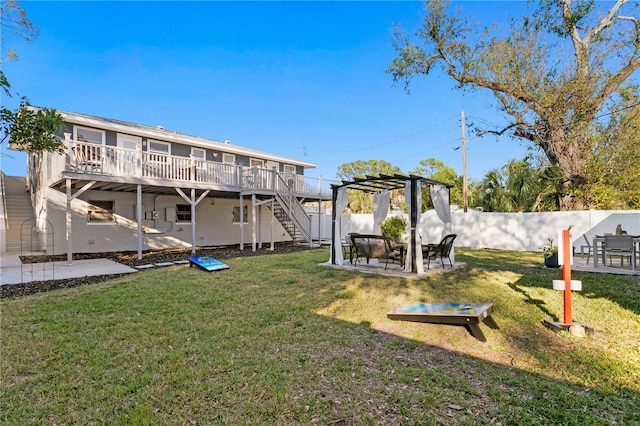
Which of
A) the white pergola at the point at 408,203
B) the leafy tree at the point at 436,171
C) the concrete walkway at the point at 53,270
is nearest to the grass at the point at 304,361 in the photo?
the concrete walkway at the point at 53,270

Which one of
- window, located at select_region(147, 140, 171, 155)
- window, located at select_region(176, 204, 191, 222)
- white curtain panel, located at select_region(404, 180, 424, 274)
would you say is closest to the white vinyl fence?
white curtain panel, located at select_region(404, 180, 424, 274)

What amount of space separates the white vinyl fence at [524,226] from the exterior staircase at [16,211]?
46.8 ft

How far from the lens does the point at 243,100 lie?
939 inches

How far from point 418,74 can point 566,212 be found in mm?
9233

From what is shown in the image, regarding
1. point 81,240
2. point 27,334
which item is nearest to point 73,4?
point 81,240

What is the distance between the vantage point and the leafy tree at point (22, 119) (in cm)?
500

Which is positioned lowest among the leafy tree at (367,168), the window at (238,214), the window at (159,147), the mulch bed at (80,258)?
the mulch bed at (80,258)

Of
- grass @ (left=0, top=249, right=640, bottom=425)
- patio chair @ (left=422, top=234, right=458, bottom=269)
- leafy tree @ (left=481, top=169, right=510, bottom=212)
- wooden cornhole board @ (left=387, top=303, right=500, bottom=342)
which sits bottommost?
grass @ (left=0, top=249, right=640, bottom=425)

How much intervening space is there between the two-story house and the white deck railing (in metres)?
0.03

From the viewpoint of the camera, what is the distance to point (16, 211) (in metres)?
14.1

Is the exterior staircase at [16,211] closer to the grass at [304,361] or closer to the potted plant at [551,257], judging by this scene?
the grass at [304,361]

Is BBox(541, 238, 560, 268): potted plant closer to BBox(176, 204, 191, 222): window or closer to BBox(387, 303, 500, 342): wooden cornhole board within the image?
BBox(387, 303, 500, 342): wooden cornhole board

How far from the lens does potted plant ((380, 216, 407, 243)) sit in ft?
39.1

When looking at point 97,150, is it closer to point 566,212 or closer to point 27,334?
point 27,334
